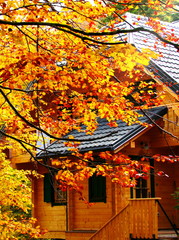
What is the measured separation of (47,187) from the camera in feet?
58.3

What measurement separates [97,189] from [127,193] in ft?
4.18

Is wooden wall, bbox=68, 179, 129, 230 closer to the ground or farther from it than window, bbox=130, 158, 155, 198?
closer to the ground

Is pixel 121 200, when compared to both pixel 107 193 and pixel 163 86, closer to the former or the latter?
pixel 107 193

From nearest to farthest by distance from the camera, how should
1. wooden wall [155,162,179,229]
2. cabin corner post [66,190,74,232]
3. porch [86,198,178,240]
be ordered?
porch [86,198,178,240] → wooden wall [155,162,179,229] → cabin corner post [66,190,74,232]

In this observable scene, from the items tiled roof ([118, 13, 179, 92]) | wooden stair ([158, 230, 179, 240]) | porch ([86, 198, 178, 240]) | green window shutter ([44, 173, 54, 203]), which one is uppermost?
tiled roof ([118, 13, 179, 92])

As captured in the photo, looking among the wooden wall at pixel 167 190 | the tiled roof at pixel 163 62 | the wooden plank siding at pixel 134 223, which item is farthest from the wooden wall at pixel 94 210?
the tiled roof at pixel 163 62

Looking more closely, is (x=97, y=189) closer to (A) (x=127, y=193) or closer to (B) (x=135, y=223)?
(A) (x=127, y=193)

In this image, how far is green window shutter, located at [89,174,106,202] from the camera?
52.1 feet

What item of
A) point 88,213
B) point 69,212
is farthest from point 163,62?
point 69,212

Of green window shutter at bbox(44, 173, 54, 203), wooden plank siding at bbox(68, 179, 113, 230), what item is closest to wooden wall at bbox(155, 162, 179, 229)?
wooden plank siding at bbox(68, 179, 113, 230)

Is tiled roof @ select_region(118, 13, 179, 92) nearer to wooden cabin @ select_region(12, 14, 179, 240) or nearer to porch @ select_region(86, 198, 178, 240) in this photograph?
wooden cabin @ select_region(12, 14, 179, 240)

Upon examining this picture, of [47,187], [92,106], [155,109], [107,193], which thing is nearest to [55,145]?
[47,187]

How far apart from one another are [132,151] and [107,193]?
1.62 meters

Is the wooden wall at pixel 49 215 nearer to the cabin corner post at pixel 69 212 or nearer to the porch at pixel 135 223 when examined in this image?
the cabin corner post at pixel 69 212
